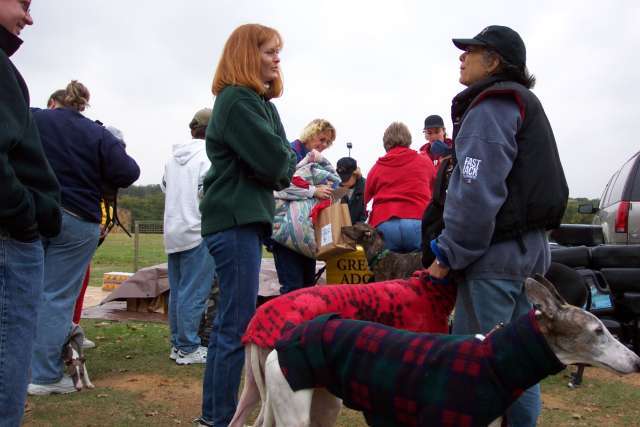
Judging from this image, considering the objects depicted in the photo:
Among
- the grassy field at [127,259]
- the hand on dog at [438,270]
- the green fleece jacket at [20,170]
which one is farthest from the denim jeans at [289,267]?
the grassy field at [127,259]

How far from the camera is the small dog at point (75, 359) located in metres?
4.98

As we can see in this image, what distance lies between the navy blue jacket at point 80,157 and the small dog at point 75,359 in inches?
38.7

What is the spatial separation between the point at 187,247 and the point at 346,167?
2.61 m

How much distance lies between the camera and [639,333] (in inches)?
239

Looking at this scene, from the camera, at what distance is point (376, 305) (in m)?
3.39

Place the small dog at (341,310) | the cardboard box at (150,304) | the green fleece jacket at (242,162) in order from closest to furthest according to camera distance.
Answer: the small dog at (341,310), the green fleece jacket at (242,162), the cardboard box at (150,304)

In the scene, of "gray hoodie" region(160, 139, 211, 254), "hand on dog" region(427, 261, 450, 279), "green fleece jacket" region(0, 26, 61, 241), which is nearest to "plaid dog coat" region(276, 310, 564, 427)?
"hand on dog" region(427, 261, 450, 279)

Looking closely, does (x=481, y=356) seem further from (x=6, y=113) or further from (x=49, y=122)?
(x=49, y=122)

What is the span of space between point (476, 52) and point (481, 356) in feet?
4.67

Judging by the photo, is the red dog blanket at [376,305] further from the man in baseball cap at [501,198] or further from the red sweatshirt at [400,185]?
the red sweatshirt at [400,185]

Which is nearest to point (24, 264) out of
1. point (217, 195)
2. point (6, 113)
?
point (6, 113)

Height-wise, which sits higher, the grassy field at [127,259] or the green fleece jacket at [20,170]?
the green fleece jacket at [20,170]

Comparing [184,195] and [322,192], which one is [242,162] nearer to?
[322,192]

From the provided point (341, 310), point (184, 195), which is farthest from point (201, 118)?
point (341, 310)
